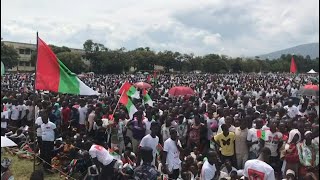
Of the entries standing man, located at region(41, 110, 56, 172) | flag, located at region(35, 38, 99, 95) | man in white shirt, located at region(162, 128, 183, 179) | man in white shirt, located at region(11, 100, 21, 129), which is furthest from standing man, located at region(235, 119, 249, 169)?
man in white shirt, located at region(11, 100, 21, 129)

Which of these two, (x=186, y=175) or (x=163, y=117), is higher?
(x=163, y=117)

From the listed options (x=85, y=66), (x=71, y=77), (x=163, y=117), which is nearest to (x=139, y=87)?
(x=163, y=117)

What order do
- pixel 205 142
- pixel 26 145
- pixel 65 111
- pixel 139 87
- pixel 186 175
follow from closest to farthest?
pixel 186 175 < pixel 205 142 < pixel 26 145 < pixel 65 111 < pixel 139 87

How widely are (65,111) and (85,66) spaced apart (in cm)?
5937

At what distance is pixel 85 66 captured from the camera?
70625mm

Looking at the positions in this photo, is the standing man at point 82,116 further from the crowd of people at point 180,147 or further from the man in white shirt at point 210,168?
the man in white shirt at point 210,168

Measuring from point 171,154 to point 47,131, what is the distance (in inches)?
119

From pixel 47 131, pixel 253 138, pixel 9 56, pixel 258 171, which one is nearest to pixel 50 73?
pixel 47 131

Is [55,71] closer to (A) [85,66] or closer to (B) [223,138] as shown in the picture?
(B) [223,138]

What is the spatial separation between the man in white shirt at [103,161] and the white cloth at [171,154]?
0.97 meters

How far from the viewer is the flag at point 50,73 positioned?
25.6 feet

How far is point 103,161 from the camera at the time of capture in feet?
23.7

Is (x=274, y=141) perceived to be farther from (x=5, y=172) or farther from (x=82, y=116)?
(x=82, y=116)

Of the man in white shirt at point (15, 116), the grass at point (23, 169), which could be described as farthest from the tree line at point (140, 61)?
the grass at point (23, 169)
